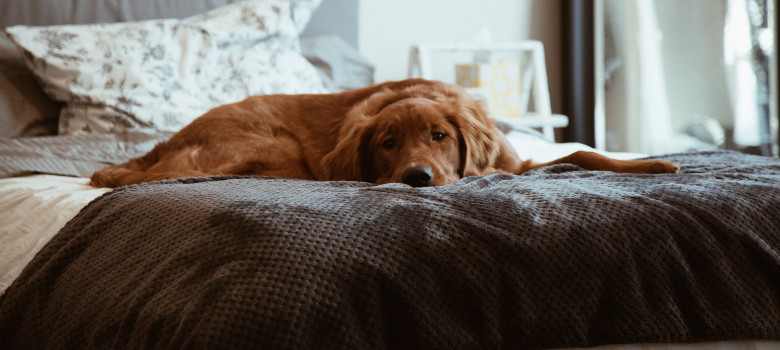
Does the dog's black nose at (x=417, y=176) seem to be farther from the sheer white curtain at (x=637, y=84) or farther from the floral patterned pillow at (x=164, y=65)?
the sheer white curtain at (x=637, y=84)

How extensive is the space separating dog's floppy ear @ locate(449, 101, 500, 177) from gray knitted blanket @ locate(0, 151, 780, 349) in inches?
30.3

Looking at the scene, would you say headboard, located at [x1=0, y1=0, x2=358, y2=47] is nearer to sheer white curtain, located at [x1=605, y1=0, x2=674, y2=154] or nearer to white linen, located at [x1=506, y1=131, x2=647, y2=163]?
white linen, located at [x1=506, y1=131, x2=647, y2=163]

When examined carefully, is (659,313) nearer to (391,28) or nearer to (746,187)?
(746,187)

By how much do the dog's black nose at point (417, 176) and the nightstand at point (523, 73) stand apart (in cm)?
222

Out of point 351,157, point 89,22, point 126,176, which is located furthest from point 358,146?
point 89,22

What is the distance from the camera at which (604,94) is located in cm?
465

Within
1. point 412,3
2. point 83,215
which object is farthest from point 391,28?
point 83,215

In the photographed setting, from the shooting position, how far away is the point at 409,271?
0.90 meters

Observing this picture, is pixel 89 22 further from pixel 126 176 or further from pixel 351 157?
pixel 351 157

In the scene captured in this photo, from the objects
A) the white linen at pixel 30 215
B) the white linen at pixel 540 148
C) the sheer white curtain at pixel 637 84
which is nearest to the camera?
the white linen at pixel 30 215

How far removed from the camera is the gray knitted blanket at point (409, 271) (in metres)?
0.85

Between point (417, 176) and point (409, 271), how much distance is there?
805 mm

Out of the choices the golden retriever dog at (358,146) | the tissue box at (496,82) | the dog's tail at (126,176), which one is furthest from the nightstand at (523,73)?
the dog's tail at (126,176)

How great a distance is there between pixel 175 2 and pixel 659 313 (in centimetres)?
286
